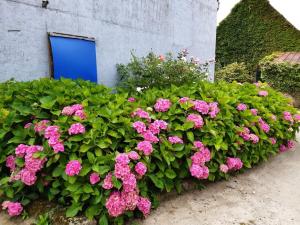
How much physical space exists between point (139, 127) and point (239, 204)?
4.73 feet

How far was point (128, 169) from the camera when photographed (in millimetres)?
2779

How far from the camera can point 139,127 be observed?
3.22 meters

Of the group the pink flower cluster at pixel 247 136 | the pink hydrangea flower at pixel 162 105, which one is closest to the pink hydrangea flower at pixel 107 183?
the pink hydrangea flower at pixel 162 105

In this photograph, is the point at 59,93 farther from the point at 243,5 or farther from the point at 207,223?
the point at 243,5

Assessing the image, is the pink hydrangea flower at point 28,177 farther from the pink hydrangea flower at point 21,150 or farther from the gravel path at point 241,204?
the gravel path at point 241,204

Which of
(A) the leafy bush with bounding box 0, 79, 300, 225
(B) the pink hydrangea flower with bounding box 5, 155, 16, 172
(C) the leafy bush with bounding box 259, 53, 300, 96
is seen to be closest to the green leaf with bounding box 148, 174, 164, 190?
(A) the leafy bush with bounding box 0, 79, 300, 225

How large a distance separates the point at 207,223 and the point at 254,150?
5.69ft

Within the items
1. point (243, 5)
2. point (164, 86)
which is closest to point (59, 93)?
point (164, 86)

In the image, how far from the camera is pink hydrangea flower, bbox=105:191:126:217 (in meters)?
2.70

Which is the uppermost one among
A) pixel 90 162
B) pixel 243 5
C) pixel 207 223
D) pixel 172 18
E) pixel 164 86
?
pixel 243 5

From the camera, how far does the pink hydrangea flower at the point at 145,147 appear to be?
3029 mm

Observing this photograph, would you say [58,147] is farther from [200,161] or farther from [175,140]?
[200,161]

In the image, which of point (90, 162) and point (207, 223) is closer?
point (90, 162)

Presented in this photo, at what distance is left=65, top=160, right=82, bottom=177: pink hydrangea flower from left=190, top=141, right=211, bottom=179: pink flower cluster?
125 centimetres
